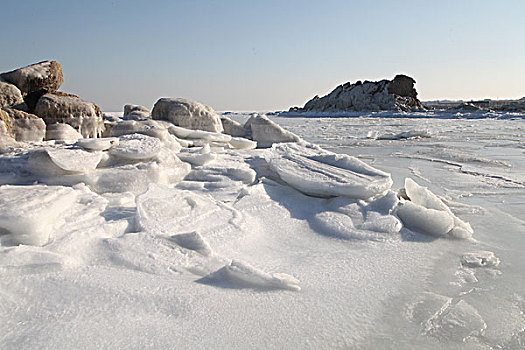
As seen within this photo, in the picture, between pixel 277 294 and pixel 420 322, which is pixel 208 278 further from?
pixel 420 322

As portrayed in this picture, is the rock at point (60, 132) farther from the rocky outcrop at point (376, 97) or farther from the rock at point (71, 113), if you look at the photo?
the rocky outcrop at point (376, 97)

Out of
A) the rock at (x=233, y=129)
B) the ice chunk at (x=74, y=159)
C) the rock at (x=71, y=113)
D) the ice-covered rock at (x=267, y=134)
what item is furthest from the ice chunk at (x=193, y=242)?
the rock at (x=233, y=129)

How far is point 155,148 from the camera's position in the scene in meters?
2.85

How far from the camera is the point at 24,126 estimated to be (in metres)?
3.79

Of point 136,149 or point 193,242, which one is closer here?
point 193,242

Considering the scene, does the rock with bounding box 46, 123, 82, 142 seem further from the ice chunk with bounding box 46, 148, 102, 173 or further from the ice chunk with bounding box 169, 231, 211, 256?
the ice chunk with bounding box 169, 231, 211, 256

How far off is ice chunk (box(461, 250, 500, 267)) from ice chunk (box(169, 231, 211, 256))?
1177 mm

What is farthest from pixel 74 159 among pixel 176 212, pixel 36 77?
pixel 36 77

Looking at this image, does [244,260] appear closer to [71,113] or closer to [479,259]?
[479,259]

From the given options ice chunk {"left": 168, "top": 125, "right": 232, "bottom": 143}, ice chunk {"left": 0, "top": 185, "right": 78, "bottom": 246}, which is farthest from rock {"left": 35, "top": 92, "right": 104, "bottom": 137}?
ice chunk {"left": 0, "top": 185, "right": 78, "bottom": 246}

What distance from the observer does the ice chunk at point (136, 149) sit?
107 inches

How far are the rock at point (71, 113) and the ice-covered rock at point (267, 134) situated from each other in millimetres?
2388

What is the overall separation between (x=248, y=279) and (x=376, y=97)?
40782 millimetres

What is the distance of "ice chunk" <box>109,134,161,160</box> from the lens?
2.71 metres
